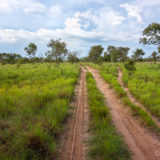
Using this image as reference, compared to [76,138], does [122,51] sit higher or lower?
higher

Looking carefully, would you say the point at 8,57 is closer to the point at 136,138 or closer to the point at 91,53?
the point at 91,53

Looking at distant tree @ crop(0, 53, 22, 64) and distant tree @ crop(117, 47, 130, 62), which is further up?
distant tree @ crop(117, 47, 130, 62)

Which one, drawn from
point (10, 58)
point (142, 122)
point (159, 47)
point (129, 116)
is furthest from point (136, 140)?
point (10, 58)

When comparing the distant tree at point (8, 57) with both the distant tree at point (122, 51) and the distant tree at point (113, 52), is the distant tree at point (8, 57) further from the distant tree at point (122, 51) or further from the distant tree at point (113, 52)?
the distant tree at point (122, 51)

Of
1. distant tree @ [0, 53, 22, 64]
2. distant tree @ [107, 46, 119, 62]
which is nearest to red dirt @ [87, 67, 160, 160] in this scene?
distant tree @ [107, 46, 119, 62]

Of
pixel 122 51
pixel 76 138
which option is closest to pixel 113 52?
pixel 122 51

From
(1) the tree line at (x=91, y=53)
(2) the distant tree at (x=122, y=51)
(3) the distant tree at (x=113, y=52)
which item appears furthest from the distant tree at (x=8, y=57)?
(2) the distant tree at (x=122, y=51)

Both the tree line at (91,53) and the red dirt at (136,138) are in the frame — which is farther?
the tree line at (91,53)

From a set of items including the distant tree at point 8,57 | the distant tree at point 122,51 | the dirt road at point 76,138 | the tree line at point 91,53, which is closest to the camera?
the dirt road at point 76,138

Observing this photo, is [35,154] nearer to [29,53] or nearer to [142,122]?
[142,122]

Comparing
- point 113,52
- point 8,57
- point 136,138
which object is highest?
point 113,52

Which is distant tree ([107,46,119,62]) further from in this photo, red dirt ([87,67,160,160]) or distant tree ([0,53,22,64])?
red dirt ([87,67,160,160])

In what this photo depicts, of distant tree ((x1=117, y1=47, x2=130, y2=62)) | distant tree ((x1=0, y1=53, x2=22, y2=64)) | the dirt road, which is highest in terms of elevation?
distant tree ((x1=117, y1=47, x2=130, y2=62))

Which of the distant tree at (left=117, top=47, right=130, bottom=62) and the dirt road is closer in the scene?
the dirt road
